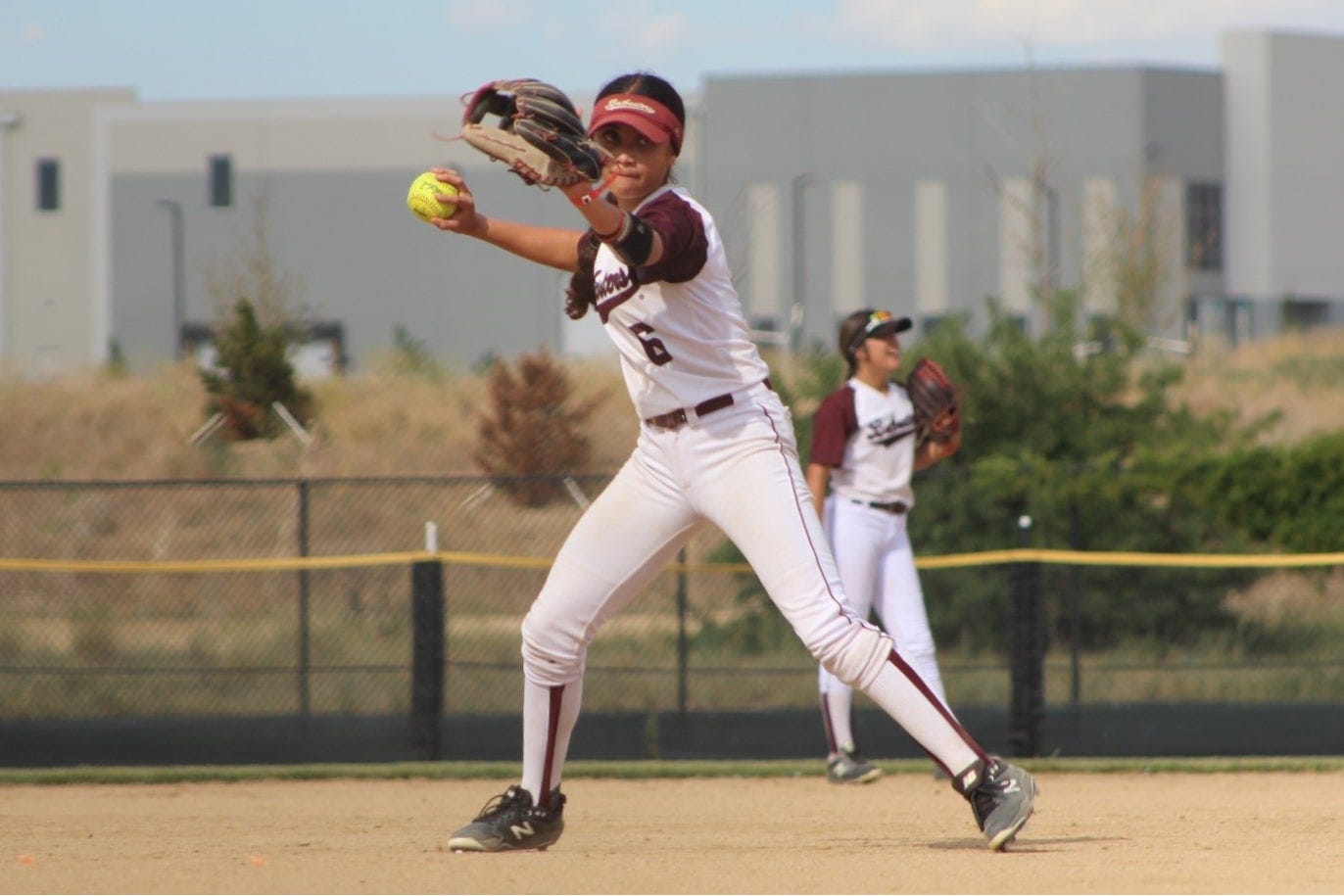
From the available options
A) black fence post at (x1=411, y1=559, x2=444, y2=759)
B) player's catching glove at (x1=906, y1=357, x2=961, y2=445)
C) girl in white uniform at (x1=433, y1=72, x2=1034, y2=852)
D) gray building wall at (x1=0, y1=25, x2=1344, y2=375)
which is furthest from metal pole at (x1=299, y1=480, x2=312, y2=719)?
gray building wall at (x1=0, y1=25, x2=1344, y2=375)

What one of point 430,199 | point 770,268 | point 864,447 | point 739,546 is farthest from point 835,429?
point 770,268

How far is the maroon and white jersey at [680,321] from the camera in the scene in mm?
5066

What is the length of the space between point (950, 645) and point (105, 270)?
38727 mm

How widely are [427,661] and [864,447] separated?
2914 mm

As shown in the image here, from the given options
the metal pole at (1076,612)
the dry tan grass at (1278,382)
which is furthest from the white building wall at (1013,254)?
the metal pole at (1076,612)

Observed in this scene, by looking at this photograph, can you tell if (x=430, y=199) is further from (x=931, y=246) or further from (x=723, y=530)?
(x=931, y=246)

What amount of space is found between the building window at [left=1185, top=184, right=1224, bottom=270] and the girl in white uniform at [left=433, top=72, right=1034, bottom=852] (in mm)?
46538

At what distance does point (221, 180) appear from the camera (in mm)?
49031

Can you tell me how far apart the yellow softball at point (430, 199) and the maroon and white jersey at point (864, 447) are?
3.55 meters

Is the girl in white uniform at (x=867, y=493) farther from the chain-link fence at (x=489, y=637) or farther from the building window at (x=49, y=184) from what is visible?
the building window at (x=49, y=184)

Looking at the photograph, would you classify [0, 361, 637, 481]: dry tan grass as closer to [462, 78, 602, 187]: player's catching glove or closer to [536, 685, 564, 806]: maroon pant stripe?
[536, 685, 564, 806]: maroon pant stripe

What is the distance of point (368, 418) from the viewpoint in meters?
24.9

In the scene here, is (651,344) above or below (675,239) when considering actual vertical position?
below

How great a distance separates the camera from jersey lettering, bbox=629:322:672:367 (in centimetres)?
518
